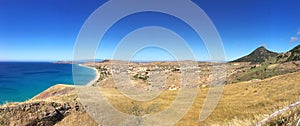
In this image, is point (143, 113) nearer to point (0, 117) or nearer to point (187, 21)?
point (187, 21)

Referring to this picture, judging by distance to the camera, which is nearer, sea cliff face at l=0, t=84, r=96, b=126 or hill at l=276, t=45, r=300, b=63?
sea cliff face at l=0, t=84, r=96, b=126

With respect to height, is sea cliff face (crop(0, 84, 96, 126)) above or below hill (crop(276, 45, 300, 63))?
below

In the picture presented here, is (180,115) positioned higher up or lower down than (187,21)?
lower down

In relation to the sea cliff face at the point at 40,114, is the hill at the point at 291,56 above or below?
above

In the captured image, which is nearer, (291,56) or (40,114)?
(40,114)

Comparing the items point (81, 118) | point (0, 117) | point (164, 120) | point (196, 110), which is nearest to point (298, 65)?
point (196, 110)

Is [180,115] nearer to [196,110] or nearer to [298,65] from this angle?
[196,110]

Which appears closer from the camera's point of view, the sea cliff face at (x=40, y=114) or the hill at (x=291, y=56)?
the sea cliff face at (x=40, y=114)

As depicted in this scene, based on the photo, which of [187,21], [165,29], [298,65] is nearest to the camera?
[187,21]

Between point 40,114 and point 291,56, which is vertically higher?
point 291,56

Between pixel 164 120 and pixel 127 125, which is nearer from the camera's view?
pixel 127 125

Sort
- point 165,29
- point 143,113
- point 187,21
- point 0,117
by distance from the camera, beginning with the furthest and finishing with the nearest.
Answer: point 143,113 < point 165,29 < point 0,117 < point 187,21
